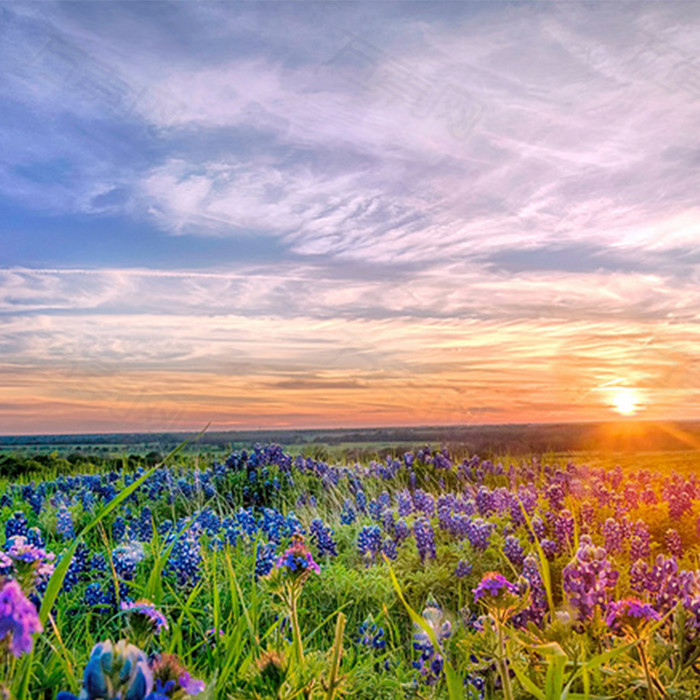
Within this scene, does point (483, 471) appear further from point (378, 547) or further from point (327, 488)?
point (378, 547)

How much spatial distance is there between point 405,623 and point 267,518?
2.19 m

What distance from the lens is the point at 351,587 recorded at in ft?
21.7

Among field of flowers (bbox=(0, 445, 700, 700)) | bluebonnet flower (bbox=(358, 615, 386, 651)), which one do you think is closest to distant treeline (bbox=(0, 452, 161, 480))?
field of flowers (bbox=(0, 445, 700, 700))

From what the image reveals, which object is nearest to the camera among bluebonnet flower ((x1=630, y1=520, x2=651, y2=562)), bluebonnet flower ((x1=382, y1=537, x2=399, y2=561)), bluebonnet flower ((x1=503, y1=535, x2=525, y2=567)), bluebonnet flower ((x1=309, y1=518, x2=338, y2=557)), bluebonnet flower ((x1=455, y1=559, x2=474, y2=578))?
bluebonnet flower ((x1=455, y1=559, x2=474, y2=578))

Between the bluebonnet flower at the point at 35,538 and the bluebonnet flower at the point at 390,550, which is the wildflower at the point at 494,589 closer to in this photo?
the bluebonnet flower at the point at 35,538

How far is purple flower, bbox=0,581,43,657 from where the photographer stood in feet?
5.03

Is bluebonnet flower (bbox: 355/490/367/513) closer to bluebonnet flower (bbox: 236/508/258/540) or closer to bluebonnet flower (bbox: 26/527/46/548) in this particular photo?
bluebonnet flower (bbox: 236/508/258/540)

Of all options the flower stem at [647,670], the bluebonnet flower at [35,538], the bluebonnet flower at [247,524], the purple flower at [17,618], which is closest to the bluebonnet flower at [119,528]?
the bluebonnet flower at [247,524]

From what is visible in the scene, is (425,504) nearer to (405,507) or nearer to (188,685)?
(405,507)

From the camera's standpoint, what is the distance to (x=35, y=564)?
258 centimetres

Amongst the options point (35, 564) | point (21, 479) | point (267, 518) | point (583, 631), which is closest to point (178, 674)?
point (35, 564)

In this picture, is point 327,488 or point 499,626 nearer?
point 499,626

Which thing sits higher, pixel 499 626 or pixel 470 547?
pixel 499 626

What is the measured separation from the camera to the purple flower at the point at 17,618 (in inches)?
60.4
